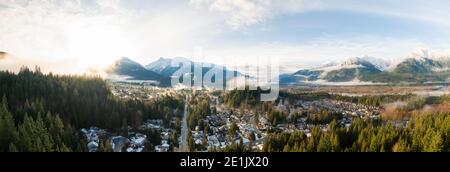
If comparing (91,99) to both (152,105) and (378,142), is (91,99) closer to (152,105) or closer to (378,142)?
(152,105)

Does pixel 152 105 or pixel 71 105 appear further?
pixel 152 105

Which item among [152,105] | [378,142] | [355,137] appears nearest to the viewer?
[378,142]

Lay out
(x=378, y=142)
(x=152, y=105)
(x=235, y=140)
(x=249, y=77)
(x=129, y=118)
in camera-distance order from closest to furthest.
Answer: (x=378, y=142) < (x=235, y=140) < (x=129, y=118) < (x=152, y=105) < (x=249, y=77)
